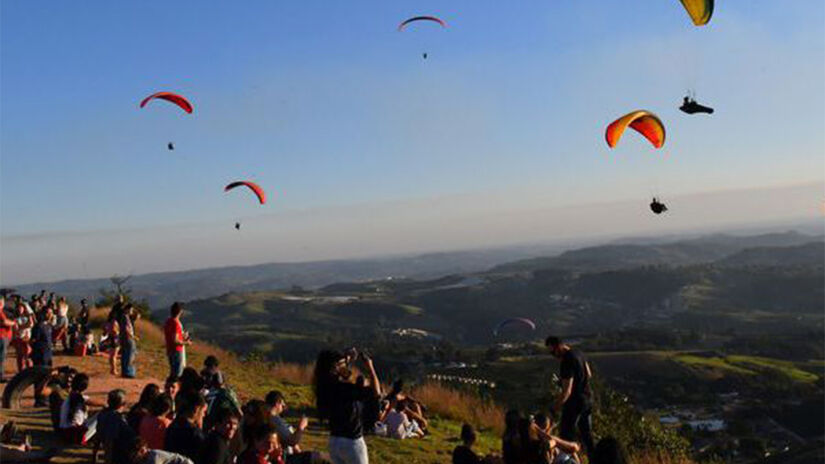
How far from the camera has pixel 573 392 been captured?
10.5 m

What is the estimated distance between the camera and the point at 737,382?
3728 inches

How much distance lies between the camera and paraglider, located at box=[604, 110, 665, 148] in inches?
589

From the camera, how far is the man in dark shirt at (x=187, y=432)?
7.21 metres

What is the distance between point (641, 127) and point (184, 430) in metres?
13.7

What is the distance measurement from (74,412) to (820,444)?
54846mm

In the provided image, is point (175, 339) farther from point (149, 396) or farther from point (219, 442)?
point (219, 442)

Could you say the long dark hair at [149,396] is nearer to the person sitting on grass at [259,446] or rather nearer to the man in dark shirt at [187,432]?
the man in dark shirt at [187,432]

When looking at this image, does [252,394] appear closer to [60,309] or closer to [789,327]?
A: [60,309]

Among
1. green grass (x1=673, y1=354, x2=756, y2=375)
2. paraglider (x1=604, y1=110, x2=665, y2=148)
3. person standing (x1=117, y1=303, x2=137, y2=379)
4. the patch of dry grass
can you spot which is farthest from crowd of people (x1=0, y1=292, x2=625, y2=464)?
green grass (x1=673, y1=354, x2=756, y2=375)

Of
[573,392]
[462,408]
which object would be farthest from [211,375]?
[462,408]

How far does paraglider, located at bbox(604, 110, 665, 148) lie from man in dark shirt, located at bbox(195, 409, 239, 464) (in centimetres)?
1082

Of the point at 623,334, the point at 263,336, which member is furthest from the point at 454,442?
the point at 263,336

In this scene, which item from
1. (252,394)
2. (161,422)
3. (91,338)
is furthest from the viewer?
(91,338)

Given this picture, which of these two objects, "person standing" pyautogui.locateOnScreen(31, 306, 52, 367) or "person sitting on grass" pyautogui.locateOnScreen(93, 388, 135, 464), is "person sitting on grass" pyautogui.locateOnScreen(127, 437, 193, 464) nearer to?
"person sitting on grass" pyautogui.locateOnScreen(93, 388, 135, 464)
